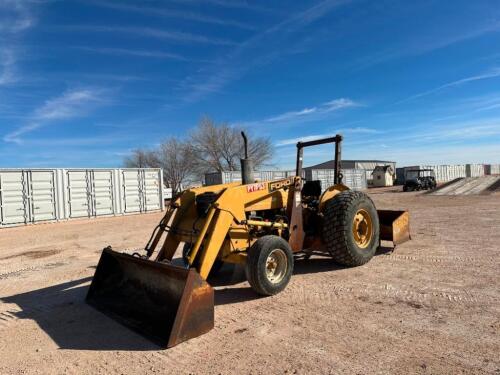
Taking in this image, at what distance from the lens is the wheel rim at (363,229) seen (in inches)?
275

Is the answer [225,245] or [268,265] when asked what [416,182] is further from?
[225,245]

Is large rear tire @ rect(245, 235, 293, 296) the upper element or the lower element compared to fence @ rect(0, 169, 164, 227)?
lower

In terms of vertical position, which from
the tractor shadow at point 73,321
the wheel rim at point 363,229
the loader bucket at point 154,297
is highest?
the wheel rim at point 363,229

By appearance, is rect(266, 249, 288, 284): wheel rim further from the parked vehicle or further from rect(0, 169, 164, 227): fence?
the parked vehicle

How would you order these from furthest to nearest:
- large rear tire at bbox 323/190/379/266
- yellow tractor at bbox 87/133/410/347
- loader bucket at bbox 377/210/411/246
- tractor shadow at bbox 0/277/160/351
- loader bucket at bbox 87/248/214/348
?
1. loader bucket at bbox 377/210/411/246
2. large rear tire at bbox 323/190/379/266
3. yellow tractor at bbox 87/133/410/347
4. tractor shadow at bbox 0/277/160/351
5. loader bucket at bbox 87/248/214/348

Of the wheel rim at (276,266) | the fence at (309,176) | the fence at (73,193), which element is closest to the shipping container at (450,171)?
the fence at (309,176)

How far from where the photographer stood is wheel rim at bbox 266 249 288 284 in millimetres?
5449

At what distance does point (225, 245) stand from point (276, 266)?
74 cm

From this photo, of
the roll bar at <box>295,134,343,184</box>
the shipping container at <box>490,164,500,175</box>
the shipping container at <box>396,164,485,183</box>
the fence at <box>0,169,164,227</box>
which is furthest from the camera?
the shipping container at <box>490,164,500,175</box>

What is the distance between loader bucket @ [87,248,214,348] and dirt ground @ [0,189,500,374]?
14 cm

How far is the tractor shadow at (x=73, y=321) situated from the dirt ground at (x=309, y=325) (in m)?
0.01

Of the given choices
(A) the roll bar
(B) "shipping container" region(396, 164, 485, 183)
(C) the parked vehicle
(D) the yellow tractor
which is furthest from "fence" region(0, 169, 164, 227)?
(B) "shipping container" region(396, 164, 485, 183)

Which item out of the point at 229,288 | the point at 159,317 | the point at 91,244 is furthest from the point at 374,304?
the point at 91,244

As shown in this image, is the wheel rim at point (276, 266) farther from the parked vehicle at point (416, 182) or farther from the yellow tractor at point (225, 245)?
the parked vehicle at point (416, 182)
